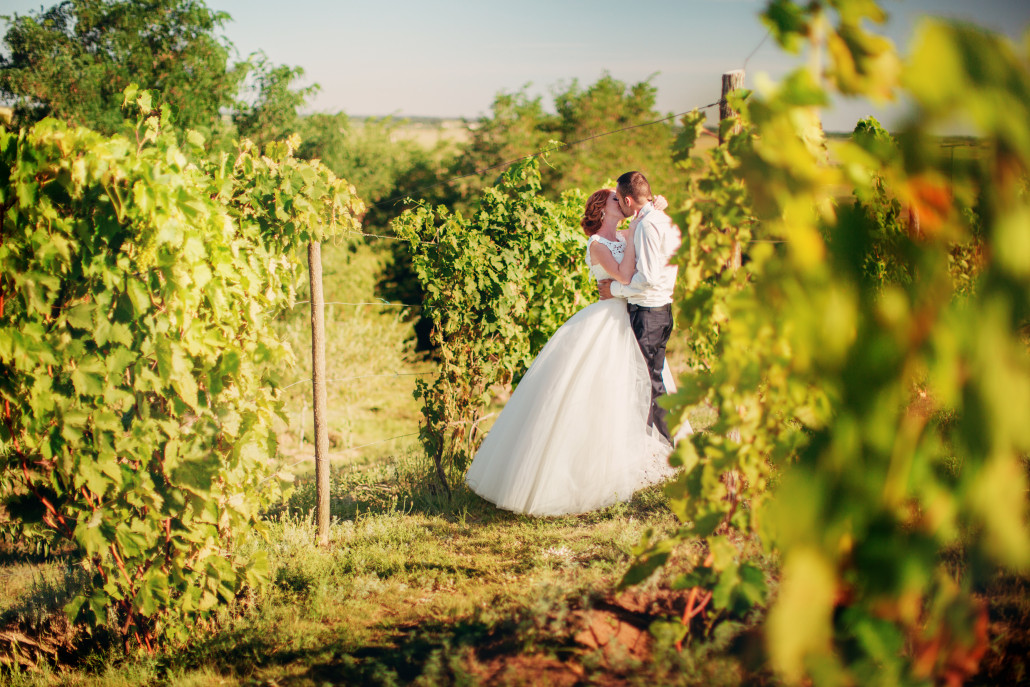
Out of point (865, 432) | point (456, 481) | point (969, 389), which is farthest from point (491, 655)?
point (456, 481)

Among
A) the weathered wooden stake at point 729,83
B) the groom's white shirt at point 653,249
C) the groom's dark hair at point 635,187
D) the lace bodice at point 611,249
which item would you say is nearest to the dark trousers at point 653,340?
the groom's white shirt at point 653,249

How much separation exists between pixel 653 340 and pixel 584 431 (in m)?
0.77

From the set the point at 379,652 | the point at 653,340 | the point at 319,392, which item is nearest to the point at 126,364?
the point at 319,392

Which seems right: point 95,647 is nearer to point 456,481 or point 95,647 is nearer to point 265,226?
point 265,226

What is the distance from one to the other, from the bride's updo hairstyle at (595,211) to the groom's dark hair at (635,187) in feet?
0.77

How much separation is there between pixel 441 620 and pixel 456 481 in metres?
2.15

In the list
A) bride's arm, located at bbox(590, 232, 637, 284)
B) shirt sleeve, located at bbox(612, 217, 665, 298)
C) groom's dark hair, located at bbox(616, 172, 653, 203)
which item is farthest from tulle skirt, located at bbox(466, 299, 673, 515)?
groom's dark hair, located at bbox(616, 172, 653, 203)

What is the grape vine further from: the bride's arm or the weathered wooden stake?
the weathered wooden stake

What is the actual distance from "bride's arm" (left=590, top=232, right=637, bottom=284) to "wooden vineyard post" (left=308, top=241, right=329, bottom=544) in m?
1.79

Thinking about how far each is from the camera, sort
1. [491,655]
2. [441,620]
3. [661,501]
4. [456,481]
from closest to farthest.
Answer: [491,655] → [441,620] → [661,501] → [456,481]

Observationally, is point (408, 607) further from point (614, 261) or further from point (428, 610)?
point (614, 261)

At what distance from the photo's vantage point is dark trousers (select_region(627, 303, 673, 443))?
13.9 feet

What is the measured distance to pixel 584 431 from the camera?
13.5 ft

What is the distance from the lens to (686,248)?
2125 millimetres
